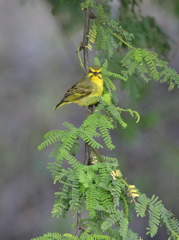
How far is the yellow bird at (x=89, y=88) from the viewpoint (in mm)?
2599

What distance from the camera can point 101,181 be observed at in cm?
191

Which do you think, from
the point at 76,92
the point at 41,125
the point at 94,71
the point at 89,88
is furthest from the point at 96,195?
the point at 41,125

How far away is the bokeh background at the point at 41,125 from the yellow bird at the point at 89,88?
1.75 metres

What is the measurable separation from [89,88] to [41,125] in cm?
284

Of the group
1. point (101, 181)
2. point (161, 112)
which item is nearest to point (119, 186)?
point (101, 181)

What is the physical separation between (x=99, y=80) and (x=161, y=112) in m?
2.47

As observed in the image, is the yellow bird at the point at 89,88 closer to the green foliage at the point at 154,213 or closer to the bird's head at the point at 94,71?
the bird's head at the point at 94,71

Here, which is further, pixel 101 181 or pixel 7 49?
pixel 7 49

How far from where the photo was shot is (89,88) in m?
3.00

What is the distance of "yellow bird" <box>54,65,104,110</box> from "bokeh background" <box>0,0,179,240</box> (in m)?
1.75

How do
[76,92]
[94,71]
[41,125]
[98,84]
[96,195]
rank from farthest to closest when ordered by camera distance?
[41,125], [76,92], [98,84], [94,71], [96,195]

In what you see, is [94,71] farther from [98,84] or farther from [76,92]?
[76,92]

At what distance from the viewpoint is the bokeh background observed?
5.35 meters

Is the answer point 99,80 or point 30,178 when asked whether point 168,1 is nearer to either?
point 99,80
